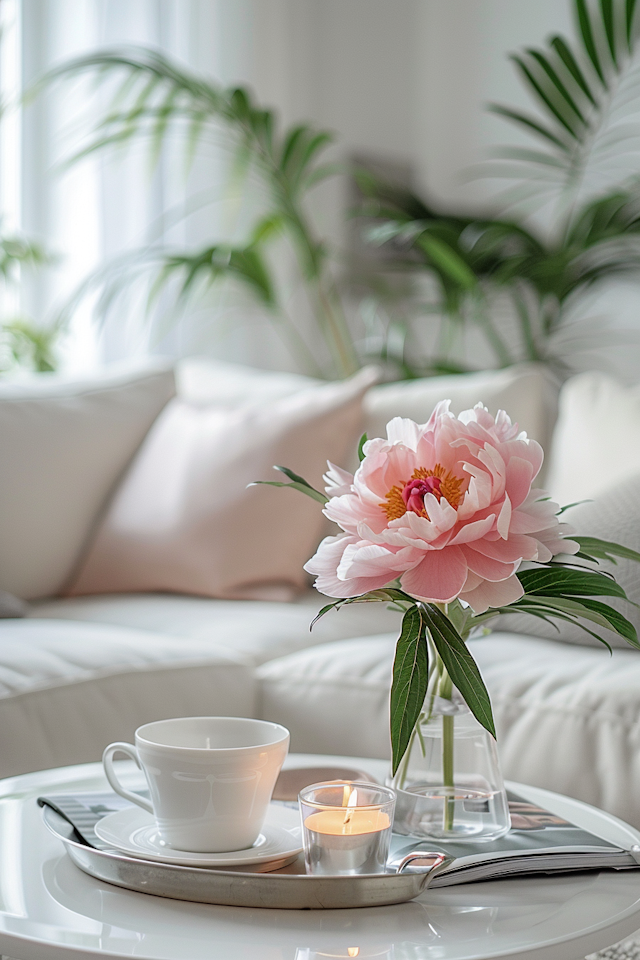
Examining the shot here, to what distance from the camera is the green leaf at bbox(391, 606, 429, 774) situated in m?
0.67

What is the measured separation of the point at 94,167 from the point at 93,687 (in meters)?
1.95

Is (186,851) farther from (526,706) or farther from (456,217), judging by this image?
(456,217)

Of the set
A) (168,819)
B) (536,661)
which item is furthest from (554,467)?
(168,819)

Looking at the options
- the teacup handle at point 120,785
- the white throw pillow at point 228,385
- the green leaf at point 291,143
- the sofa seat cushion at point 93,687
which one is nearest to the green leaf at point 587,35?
the green leaf at point 291,143

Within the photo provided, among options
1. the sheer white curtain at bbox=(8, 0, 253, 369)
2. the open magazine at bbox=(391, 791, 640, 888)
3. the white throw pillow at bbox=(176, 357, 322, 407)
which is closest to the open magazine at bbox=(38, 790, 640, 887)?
the open magazine at bbox=(391, 791, 640, 888)

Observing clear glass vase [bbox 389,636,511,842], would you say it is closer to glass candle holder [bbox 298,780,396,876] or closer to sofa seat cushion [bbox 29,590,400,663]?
glass candle holder [bbox 298,780,396,876]

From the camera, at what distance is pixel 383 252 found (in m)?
3.42

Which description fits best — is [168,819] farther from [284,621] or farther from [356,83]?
[356,83]

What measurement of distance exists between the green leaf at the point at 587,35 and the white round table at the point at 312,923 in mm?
1958

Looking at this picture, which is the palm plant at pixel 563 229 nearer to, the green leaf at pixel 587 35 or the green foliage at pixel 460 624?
the green leaf at pixel 587 35

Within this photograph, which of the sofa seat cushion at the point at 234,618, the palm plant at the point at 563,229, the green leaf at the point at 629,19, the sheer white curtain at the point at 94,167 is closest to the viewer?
the sofa seat cushion at the point at 234,618

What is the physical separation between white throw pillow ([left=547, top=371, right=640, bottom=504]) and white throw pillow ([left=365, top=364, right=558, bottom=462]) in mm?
42

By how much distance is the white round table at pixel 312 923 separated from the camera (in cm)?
58

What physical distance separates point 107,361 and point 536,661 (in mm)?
1888
